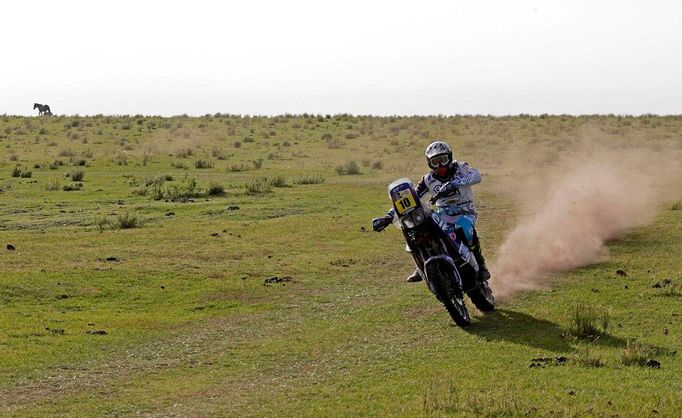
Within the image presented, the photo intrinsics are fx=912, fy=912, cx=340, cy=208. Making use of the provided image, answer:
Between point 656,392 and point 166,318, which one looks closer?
point 656,392

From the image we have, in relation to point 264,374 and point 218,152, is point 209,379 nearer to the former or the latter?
point 264,374

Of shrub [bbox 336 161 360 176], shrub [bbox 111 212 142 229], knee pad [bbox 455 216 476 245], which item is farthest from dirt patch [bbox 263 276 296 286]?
shrub [bbox 336 161 360 176]

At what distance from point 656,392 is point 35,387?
596cm

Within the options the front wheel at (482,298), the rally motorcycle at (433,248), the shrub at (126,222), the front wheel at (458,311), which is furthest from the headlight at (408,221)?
the shrub at (126,222)

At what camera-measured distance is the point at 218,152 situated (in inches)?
1639

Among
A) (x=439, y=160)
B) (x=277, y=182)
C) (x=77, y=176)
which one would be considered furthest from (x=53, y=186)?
(x=439, y=160)

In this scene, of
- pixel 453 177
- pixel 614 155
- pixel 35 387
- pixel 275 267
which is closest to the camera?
pixel 35 387

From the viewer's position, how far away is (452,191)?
11023 mm

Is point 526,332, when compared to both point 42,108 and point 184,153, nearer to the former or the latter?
point 184,153

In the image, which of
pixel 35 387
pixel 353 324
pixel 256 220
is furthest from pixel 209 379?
pixel 256 220

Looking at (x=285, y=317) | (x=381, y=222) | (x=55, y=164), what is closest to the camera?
(x=381, y=222)

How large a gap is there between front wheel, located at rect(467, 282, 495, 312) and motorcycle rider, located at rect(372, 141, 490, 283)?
0.19 meters

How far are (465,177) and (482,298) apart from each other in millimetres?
1570

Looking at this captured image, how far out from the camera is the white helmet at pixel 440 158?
444 inches
